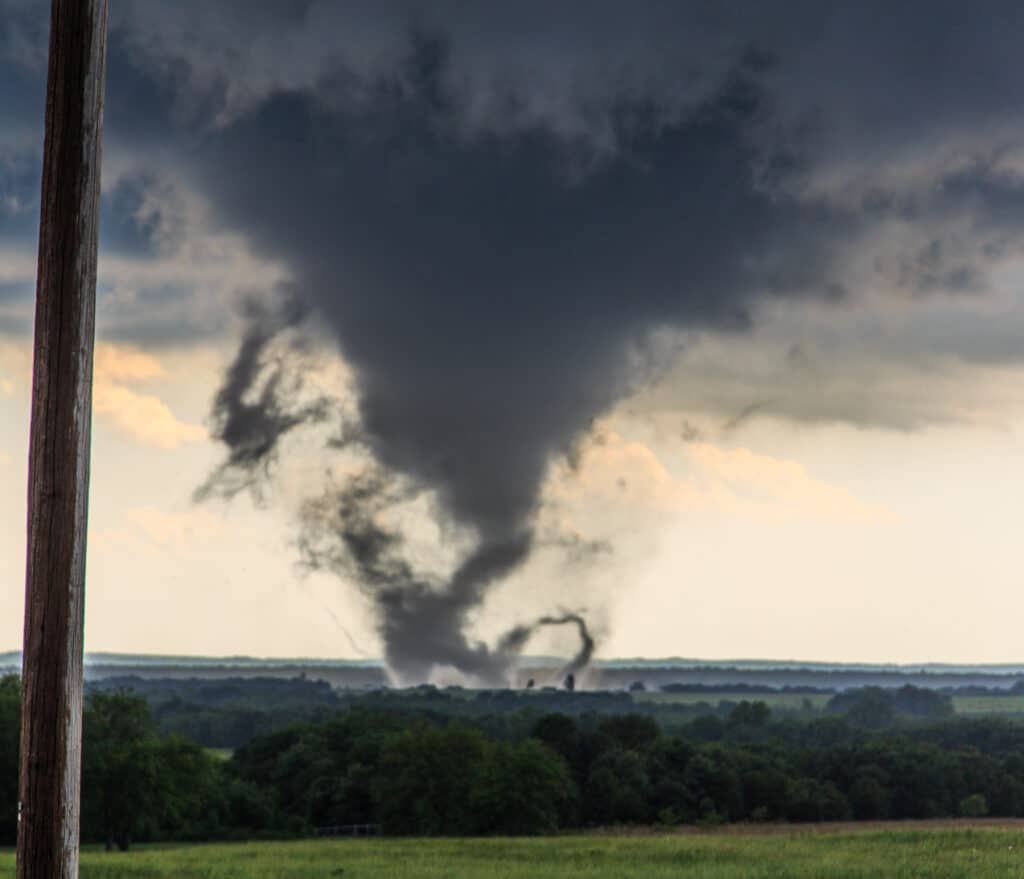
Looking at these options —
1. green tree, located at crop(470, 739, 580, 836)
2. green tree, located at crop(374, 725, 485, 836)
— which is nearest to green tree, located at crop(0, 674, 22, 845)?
green tree, located at crop(374, 725, 485, 836)

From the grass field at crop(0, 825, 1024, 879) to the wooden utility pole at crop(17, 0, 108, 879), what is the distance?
23.2 meters

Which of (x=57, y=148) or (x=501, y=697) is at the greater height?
(x=501, y=697)

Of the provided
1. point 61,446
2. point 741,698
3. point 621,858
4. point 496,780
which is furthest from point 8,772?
point 741,698

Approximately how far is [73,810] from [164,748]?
46851 millimetres

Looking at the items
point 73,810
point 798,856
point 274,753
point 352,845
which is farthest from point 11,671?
point 73,810

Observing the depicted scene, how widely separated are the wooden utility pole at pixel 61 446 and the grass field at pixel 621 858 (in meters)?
23.2

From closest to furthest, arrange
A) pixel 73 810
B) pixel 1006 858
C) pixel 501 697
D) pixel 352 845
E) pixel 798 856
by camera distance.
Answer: pixel 73 810 < pixel 1006 858 < pixel 798 856 < pixel 352 845 < pixel 501 697

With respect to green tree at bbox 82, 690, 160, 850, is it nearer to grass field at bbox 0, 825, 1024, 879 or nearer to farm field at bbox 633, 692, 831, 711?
grass field at bbox 0, 825, 1024, 879

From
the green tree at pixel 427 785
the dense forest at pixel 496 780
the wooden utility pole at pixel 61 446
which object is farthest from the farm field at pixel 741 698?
the wooden utility pole at pixel 61 446

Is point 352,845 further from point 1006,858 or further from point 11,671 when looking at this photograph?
point 11,671

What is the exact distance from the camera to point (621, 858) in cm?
3628

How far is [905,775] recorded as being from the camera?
166 ft

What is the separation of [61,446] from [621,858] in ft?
113

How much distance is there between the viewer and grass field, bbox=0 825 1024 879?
3061cm
